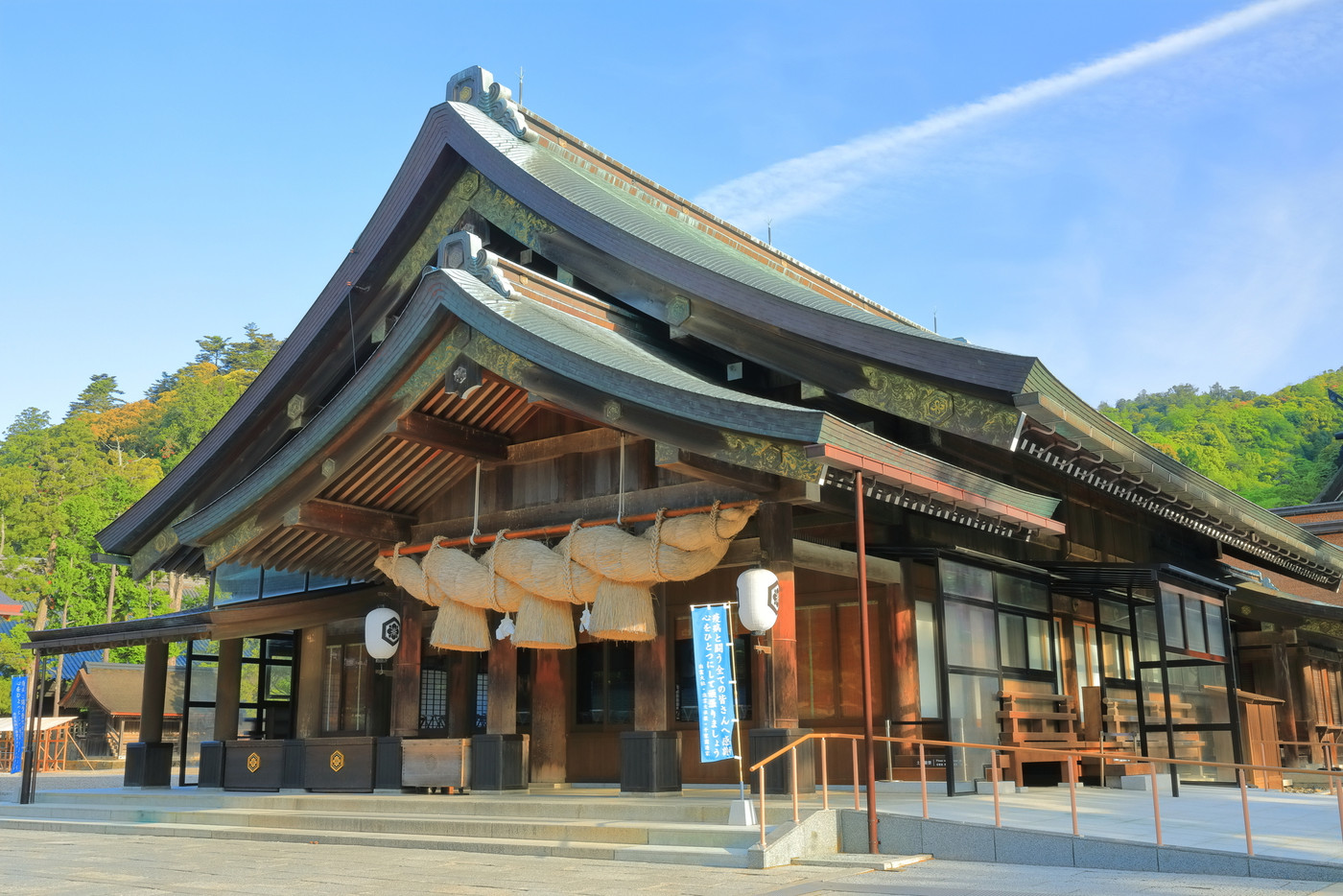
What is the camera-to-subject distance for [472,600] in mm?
11297

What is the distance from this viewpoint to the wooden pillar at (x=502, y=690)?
11.3m

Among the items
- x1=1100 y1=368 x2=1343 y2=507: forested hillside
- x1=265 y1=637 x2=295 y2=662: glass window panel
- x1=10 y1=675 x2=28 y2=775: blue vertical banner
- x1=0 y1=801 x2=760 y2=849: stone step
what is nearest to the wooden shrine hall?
x1=0 y1=801 x2=760 y2=849: stone step

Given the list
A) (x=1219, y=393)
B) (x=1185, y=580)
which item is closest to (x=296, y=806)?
(x=1185, y=580)

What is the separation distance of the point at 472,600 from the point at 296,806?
2759 millimetres

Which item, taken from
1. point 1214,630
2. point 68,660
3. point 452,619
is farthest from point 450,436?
point 68,660

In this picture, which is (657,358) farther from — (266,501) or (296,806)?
(296,806)

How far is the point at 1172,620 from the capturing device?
39.8ft

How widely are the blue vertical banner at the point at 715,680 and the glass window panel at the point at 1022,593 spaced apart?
421 cm

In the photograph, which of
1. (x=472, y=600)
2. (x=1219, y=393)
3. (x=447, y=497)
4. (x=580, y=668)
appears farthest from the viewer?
(x=1219, y=393)

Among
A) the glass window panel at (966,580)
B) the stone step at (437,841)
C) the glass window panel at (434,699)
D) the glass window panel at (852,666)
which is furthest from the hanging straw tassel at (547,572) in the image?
the glass window panel at (434,699)

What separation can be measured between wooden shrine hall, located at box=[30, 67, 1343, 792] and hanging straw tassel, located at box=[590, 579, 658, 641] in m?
0.03

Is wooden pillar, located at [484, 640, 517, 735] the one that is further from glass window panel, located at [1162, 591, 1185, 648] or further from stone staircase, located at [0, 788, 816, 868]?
glass window panel, located at [1162, 591, 1185, 648]

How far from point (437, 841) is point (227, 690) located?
563 centimetres

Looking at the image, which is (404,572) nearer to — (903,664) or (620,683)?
(620,683)
